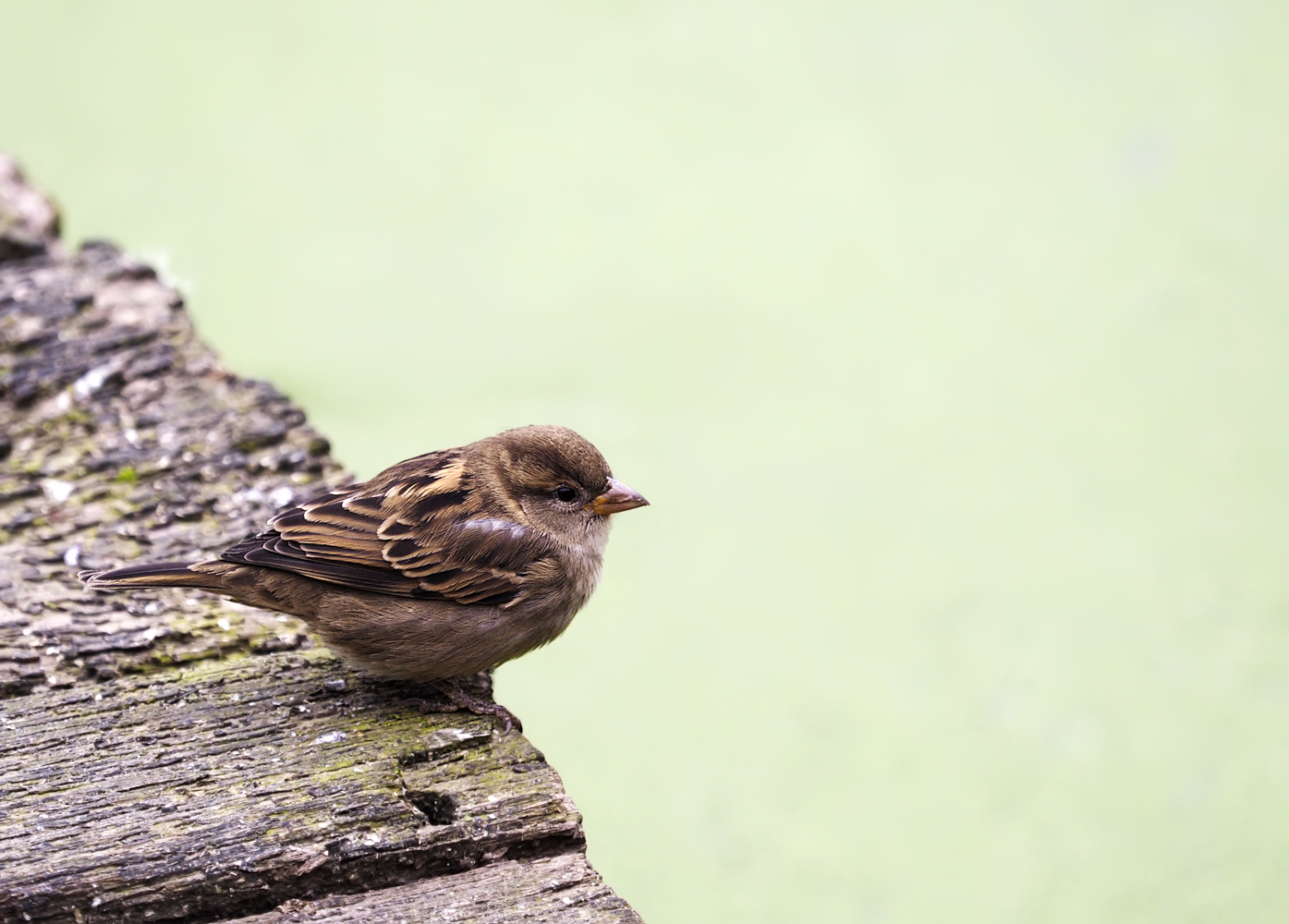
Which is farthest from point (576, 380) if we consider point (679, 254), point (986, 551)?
point (986, 551)

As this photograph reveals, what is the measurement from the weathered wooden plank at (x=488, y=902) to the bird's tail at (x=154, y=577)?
837 millimetres

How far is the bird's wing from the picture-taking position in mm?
2975

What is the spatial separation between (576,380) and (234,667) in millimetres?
3529

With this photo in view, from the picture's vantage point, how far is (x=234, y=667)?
2.90 meters

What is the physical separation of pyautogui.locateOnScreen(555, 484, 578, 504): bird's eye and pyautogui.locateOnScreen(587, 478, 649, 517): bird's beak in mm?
57

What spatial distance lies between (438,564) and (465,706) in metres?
0.36

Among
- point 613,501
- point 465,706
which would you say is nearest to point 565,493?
point 613,501

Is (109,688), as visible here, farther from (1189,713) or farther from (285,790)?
(1189,713)

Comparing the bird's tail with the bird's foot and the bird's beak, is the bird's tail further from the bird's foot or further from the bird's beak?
the bird's beak

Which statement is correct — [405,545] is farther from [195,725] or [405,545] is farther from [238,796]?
[238,796]

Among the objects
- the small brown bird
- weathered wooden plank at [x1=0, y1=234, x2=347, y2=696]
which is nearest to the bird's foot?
the small brown bird

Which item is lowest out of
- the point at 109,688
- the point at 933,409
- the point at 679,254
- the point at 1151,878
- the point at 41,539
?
the point at 1151,878

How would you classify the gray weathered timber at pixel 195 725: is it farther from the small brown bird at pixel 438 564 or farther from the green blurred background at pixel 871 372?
the green blurred background at pixel 871 372

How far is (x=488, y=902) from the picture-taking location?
2.36m
